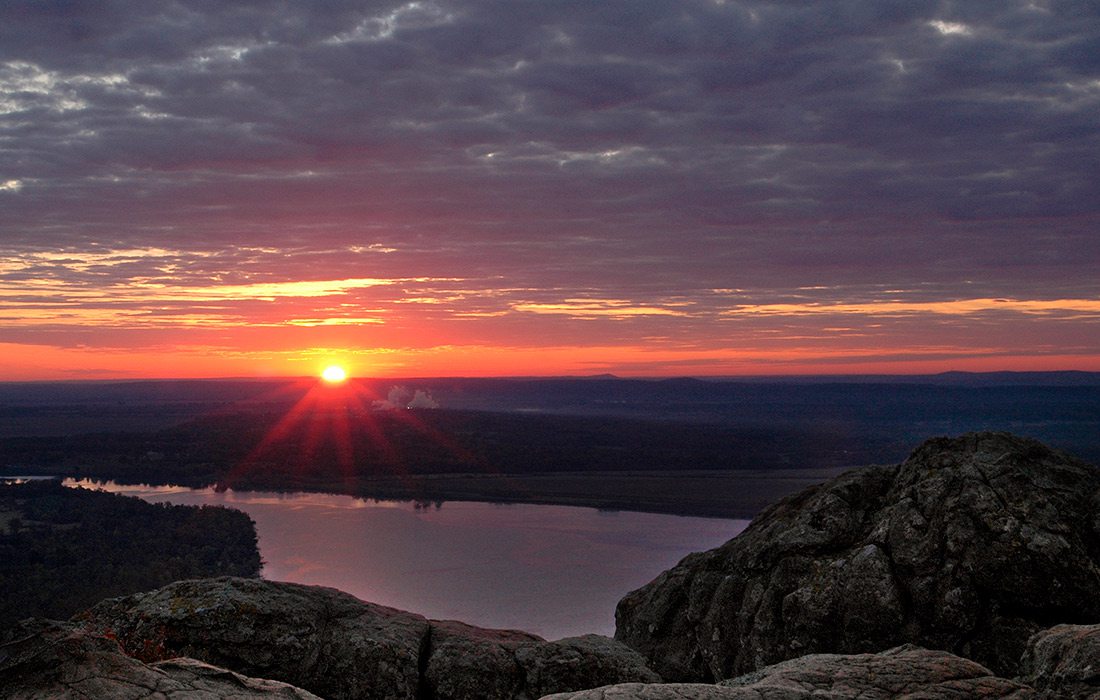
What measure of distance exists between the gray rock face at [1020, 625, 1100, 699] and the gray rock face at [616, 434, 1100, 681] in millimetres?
2995

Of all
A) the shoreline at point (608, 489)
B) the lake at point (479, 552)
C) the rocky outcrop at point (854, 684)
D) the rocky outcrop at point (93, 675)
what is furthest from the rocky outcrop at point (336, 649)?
the shoreline at point (608, 489)

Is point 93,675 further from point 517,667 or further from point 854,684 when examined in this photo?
point 854,684

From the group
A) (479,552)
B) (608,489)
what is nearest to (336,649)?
(479,552)

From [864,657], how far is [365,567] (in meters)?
79.3

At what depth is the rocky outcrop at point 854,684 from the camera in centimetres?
896

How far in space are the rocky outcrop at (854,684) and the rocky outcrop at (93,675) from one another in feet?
10.8

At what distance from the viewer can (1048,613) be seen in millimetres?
13422

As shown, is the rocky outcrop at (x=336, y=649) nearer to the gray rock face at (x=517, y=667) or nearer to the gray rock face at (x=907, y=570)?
the gray rock face at (x=517, y=667)

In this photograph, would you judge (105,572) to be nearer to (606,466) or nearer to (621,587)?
(621,587)

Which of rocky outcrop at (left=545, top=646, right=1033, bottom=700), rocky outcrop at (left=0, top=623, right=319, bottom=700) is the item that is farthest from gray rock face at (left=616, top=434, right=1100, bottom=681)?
rocky outcrop at (left=0, top=623, right=319, bottom=700)

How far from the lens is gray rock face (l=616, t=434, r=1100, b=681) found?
44.5 ft

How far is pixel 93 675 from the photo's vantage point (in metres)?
8.62

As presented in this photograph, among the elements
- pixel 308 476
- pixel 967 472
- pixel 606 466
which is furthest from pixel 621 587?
pixel 606 466

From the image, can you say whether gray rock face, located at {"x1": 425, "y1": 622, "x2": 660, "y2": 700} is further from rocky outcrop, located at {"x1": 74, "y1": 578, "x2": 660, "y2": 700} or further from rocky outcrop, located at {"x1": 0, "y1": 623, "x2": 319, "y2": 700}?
rocky outcrop, located at {"x1": 0, "y1": 623, "x2": 319, "y2": 700}
